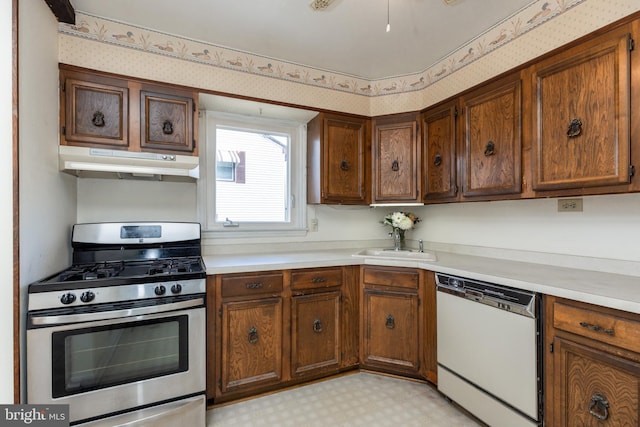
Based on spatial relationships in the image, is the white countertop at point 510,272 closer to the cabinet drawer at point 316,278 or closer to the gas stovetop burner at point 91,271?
the cabinet drawer at point 316,278

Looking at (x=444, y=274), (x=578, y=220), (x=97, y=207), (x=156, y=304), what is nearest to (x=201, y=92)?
(x=97, y=207)

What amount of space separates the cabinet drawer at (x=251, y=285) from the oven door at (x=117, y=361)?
23 cm

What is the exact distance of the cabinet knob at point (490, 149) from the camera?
2025mm

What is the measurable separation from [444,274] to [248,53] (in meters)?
2.25

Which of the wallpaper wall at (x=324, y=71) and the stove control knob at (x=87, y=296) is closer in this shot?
the stove control knob at (x=87, y=296)

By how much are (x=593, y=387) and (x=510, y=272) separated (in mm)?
625

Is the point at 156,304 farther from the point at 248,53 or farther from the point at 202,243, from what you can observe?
the point at 248,53

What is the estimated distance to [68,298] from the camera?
1511 millimetres

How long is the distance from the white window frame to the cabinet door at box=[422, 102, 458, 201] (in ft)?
3.60

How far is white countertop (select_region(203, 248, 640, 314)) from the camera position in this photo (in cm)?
133

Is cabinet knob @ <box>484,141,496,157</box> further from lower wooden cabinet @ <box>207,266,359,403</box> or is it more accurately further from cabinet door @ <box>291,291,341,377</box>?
cabinet door @ <box>291,291,341,377</box>

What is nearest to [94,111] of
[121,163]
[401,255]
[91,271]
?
[121,163]

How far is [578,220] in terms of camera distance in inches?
74.1

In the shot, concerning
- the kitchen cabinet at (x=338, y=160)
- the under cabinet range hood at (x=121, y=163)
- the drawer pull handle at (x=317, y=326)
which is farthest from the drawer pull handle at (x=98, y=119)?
the drawer pull handle at (x=317, y=326)
